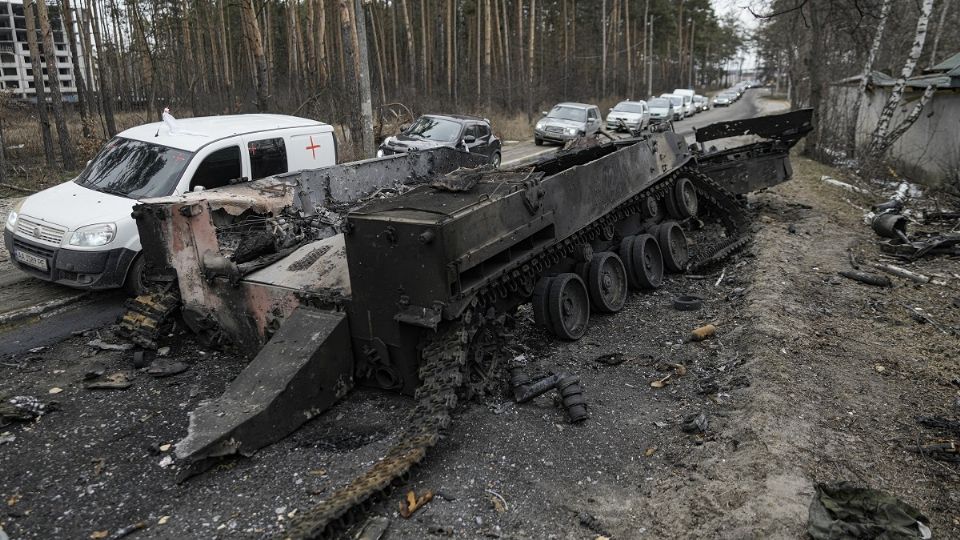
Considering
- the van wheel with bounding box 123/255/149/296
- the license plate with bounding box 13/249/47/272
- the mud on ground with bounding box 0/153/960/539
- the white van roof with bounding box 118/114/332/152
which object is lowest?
the mud on ground with bounding box 0/153/960/539

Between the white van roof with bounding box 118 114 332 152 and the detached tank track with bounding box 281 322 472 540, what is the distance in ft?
16.3

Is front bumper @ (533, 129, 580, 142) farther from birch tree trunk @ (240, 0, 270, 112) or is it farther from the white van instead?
the white van

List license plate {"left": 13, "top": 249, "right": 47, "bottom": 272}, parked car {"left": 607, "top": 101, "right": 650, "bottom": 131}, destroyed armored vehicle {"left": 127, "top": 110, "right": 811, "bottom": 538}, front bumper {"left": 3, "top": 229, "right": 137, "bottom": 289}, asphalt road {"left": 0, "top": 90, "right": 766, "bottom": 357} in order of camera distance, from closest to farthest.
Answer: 1. destroyed armored vehicle {"left": 127, "top": 110, "right": 811, "bottom": 538}
2. asphalt road {"left": 0, "top": 90, "right": 766, "bottom": 357}
3. front bumper {"left": 3, "top": 229, "right": 137, "bottom": 289}
4. license plate {"left": 13, "top": 249, "right": 47, "bottom": 272}
5. parked car {"left": 607, "top": 101, "right": 650, "bottom": 131}

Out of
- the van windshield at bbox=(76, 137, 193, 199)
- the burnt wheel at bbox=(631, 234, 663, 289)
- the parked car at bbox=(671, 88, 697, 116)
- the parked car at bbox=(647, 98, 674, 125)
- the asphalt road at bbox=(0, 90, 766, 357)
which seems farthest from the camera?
the parked car at bbox=(671, 88, 697, 116)

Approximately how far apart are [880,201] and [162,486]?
14879 mm

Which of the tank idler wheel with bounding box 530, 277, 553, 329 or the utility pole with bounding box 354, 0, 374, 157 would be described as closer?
the tank idler wheel with bounding box 530, 277, 553, 329

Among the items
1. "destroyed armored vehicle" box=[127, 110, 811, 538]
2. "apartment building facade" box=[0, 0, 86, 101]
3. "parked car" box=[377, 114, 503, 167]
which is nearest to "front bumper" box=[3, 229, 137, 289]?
"destroyed armored vehicle" box=[127, 110, 811, 538]

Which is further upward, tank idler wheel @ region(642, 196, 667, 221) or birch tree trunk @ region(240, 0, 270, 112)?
birch tree trunk @ region(240, 0, 270, 112)

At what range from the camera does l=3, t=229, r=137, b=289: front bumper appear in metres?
7.11

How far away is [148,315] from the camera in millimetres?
6395

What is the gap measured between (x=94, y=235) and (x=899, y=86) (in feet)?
56.1

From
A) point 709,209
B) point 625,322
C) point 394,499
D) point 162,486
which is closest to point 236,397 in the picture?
point 162,486

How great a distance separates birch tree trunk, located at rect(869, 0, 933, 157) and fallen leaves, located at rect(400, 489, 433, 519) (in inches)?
620

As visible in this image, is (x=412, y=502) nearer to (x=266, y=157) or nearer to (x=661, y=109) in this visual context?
(x=266, y=157)
